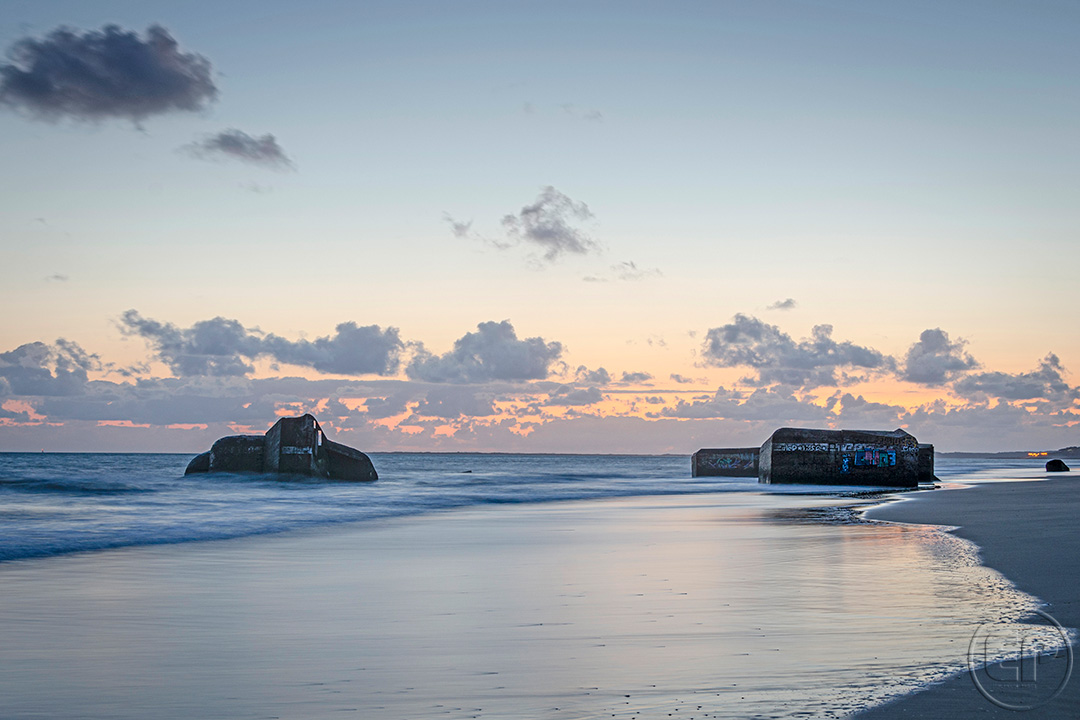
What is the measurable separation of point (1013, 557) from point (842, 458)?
31.0 metres

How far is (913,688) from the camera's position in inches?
157

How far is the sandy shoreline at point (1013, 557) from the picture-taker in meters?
3.64

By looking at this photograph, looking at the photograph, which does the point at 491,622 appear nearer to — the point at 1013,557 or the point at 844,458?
the point at 1013,557

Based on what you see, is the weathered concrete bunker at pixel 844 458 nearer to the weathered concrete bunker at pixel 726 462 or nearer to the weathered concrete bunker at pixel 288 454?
the weathered concrete bunker at pixel 288 454

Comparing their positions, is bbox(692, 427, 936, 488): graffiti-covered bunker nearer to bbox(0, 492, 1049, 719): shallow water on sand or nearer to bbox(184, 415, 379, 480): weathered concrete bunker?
bbox(184, 415, 379, 480): weathered concrete bunker

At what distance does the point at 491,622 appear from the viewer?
245 inches

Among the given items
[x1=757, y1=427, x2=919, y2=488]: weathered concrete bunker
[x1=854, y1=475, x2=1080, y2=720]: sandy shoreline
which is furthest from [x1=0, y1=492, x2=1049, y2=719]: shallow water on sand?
[x1=757, y1=427, x2=919, y2=488]: weathered concrete bunker

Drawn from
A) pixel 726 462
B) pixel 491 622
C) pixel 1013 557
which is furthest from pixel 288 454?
pixel 726 462

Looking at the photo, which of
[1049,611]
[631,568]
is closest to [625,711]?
[1049,611]

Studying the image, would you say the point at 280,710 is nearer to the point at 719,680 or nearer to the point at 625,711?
the point at 625,711

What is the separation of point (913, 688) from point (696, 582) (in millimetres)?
4151

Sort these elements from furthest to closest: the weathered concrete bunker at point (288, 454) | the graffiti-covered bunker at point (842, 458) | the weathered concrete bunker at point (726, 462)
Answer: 1. the weathered concrete bunker at point (726, 462)
2. the graffiti-covered bunker at point (842, 458)
3. the weathered concrete bunker at point (288, 454)

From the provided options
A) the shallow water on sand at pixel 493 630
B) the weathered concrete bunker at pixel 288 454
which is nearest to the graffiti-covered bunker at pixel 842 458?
the weathered concrete bunker at pixel 288 454

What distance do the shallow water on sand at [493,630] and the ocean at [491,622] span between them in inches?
0.9
